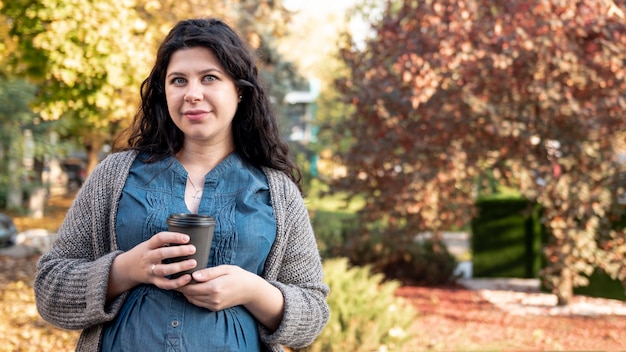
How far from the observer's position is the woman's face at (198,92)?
1.74 m

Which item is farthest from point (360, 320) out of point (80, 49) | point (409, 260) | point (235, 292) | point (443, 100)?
point (409, 260)

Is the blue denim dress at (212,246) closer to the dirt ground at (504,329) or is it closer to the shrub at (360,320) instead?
the shrub at (360,320)

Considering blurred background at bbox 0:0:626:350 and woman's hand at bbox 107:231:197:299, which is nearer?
woman's hand at bbox 107:231:197:299

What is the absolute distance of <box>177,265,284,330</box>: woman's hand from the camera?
1.57 metres

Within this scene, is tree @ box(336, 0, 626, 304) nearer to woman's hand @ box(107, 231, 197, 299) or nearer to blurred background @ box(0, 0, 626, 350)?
blurred background @ box(0, 0, 626, 350)

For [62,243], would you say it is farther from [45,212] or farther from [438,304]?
[45,212]

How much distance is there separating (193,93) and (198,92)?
15 millimetres

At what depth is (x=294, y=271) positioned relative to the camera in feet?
6.17

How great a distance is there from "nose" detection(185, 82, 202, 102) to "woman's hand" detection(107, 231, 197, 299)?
390 mm

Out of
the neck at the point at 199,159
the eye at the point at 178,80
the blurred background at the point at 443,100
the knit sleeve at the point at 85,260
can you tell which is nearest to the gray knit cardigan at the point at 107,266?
the knit sleeve at the point at 85,260

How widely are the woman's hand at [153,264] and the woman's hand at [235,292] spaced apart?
5 cm

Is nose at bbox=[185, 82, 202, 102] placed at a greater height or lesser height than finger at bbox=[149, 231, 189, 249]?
greater

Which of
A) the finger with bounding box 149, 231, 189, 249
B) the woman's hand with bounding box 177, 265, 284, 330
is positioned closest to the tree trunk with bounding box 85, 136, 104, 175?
the woman's hand with bounding box 177, 265, 284, 330

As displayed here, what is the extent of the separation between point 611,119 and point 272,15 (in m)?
5.14
